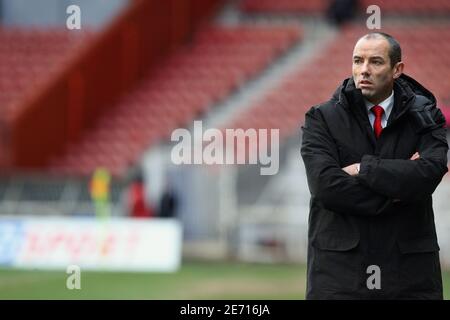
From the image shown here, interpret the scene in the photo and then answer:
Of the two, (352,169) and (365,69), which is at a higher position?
(365,69)

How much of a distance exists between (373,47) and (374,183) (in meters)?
0.55

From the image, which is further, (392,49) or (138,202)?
(138,202)

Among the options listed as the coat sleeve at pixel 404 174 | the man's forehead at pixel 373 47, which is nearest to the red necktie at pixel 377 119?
the coat sleeve at pixel 404 174

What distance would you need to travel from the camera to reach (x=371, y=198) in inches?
170

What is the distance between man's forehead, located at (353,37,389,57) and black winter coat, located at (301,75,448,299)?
0.14 metres

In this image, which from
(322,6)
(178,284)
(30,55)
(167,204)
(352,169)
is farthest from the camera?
(30,55)

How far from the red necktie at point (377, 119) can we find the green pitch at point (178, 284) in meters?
7.27

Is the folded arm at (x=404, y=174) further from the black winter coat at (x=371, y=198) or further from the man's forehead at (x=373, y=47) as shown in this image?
the man's forehead at (x=373, y=47)

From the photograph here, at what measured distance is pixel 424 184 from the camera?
430 cm

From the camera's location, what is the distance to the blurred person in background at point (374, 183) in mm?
4258

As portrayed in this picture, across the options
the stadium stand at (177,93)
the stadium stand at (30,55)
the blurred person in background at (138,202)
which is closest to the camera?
the blurred person in background at (138,202)

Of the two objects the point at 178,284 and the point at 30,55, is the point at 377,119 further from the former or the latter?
the point at 30,55

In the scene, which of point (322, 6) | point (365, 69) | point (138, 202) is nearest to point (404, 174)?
point (365, 69)
